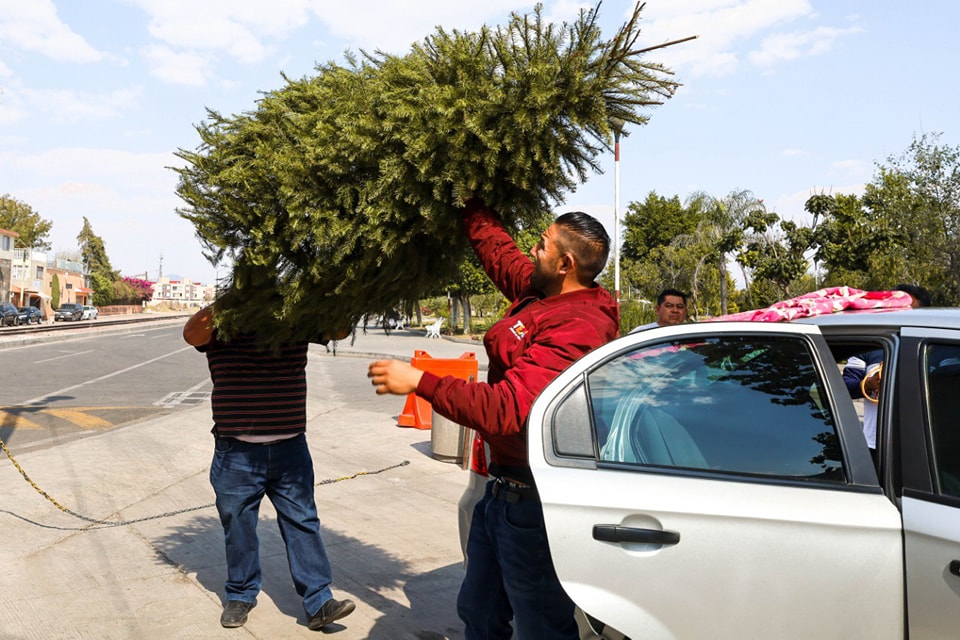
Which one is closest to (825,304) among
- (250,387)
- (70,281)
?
(250,387)

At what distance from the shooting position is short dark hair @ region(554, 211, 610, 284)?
2.78 meters

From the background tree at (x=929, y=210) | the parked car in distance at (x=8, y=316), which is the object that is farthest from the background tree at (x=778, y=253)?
the parked car in distance at (x=8, y=316)

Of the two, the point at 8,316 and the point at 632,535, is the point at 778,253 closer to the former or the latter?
the point at 632,535

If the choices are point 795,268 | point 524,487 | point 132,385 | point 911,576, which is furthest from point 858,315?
point 795,268

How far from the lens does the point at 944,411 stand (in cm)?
225

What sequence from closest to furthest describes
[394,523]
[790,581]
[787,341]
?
1. [790,581]
2. [787,341]
3. [394,523]

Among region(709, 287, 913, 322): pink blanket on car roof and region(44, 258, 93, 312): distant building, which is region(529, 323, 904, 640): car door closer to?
region(709, 287, 913, 322): pink blanket on car roof

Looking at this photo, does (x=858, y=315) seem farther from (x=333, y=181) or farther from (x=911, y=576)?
(x=333, y=181)

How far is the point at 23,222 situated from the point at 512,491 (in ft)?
373

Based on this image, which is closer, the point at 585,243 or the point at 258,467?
the point at 585,243

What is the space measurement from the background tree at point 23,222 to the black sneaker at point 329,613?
107565 mm

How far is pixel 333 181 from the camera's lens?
10.1ft

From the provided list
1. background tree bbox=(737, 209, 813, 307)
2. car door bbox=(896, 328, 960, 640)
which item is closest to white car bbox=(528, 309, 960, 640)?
car door bbox=(896, 328, 960, 640)

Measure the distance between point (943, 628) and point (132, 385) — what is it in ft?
56.5
